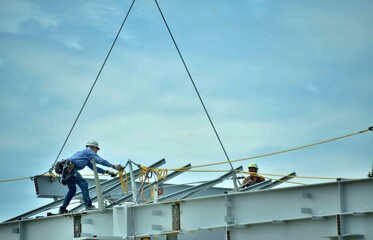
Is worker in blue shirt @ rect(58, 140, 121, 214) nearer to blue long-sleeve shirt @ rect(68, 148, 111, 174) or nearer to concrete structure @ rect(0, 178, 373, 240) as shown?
blue long-sleeve shirt @ rect(68, 148, 111, 174)

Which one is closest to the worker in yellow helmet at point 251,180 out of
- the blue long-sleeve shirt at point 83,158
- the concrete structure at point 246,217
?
the concrete structure at point 246,217

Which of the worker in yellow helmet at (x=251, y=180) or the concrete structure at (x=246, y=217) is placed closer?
the concrete structure at (x=246, y=217)

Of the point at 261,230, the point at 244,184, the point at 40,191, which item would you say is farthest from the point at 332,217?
the point at 40,191

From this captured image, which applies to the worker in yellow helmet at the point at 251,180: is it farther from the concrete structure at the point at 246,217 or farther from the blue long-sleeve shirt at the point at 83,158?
the blue long-sleeve shirt at the point at 83,158

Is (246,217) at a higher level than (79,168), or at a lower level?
lower

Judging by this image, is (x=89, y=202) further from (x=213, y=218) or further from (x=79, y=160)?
(x=213, y=218)

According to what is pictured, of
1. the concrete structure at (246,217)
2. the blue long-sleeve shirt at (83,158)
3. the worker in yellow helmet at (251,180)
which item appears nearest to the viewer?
the concrete structure at (246,217)

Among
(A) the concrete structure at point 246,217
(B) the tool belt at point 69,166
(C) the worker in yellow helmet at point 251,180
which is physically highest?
(B) the tool belt at point 69,166

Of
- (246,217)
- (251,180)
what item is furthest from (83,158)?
(246,217)

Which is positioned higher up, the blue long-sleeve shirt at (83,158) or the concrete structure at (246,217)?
the blue long-sleeve shirt at (83,158)

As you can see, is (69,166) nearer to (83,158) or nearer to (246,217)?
(83,158)

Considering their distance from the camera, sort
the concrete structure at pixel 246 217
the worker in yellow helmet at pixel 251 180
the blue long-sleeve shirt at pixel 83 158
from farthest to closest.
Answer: the blue long-sleeve shirt at pixel 83 158 < the worker in yellow helmet at pixel 251 180 < the concrete structure at pixel 246 217

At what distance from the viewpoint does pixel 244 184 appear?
22.9 meters

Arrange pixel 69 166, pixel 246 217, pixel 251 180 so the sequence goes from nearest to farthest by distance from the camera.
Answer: pixel 246 217 < pixel 251 180 < pixel 69 166
